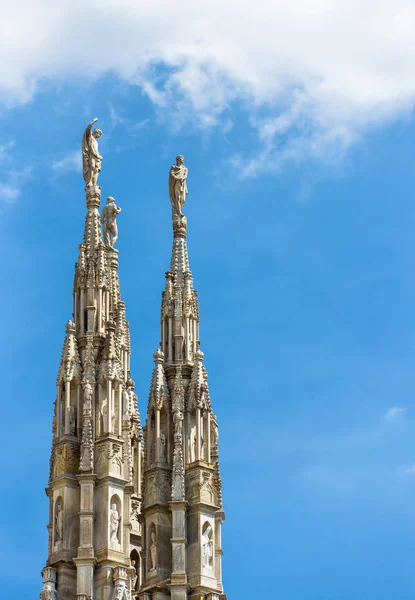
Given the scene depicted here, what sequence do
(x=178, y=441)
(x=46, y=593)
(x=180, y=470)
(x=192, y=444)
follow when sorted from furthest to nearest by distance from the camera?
→ 1. (x=192, y=444)
2. (x=178, y=441)
3. (x=180, y=470)
4. (x=46, y=593)

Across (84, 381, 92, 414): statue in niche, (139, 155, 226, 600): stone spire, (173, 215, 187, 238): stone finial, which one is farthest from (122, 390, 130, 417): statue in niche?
(173, 215, 187, 238): stone finial

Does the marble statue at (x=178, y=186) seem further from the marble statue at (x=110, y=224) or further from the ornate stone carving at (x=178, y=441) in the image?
the ornate stone carving at (x=178, y=441)

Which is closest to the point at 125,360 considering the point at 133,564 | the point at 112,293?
the point at 112,293

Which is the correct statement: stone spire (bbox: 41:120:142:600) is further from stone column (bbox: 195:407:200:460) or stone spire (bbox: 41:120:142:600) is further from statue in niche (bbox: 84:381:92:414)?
stone column (bbox: 195:407:200:460)

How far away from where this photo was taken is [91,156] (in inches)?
2857

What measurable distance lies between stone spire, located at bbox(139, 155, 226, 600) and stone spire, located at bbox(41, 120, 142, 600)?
0.96m

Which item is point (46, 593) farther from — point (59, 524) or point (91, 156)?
point (91, 156)

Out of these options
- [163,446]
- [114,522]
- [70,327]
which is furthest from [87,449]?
[70,327]

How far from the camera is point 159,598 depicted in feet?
214

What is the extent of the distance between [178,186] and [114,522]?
562 inches

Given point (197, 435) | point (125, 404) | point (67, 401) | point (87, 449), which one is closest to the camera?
point (87, 449)

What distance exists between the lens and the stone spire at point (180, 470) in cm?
6544

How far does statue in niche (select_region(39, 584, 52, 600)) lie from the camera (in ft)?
208

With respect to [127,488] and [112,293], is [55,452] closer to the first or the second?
[127,488]
